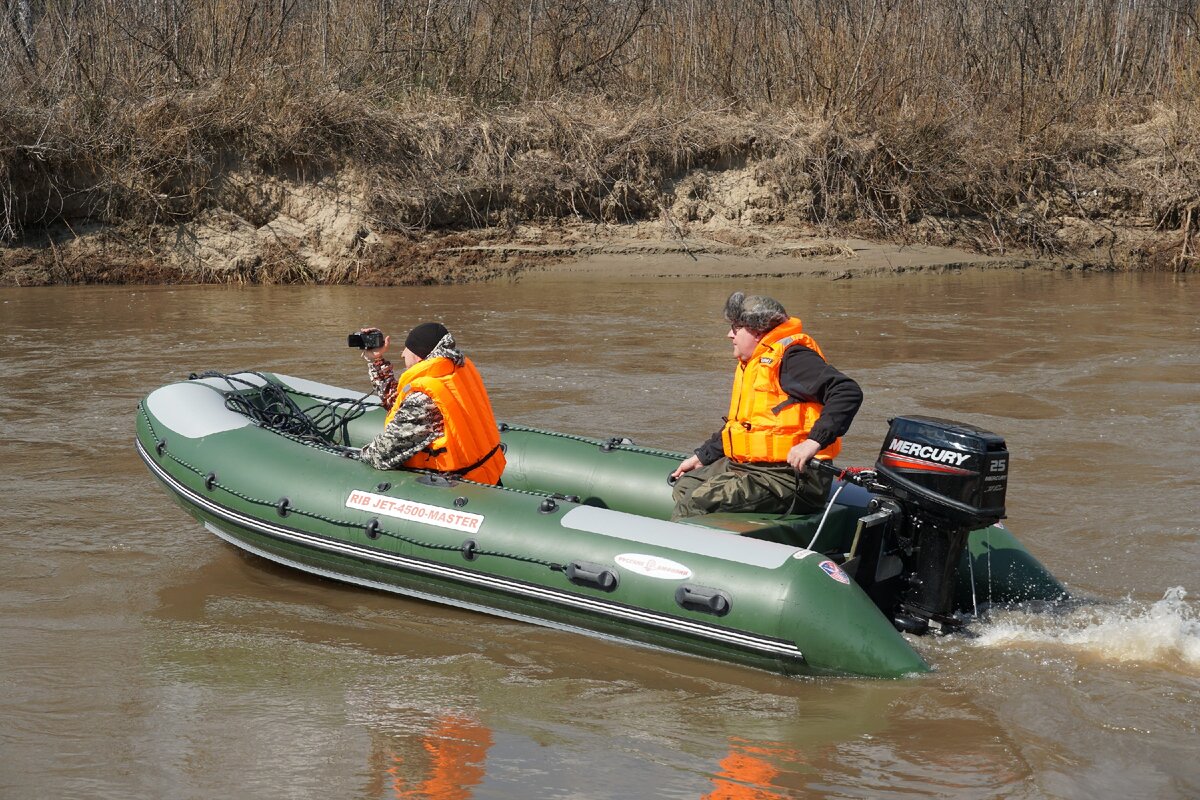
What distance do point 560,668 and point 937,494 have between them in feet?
4.51

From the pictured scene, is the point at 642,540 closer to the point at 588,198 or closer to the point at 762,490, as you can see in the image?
the point at 762,490

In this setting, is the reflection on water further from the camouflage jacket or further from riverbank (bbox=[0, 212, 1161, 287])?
riverbank (bbox=[0, 212, 1161, 287])

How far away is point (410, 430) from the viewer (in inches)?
199

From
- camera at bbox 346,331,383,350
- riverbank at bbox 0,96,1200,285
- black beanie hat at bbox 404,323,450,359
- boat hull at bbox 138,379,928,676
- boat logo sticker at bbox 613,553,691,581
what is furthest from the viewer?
riverbank at bbox 0,96,1200,285

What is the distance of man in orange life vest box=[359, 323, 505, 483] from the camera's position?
Answer: 494 cm

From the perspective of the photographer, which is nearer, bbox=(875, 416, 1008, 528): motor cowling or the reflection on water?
the reflection on water

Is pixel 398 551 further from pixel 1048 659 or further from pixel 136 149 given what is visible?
pixel 136 149

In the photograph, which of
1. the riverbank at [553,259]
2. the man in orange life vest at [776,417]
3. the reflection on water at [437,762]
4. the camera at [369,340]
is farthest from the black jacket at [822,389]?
the riverbank at [553,259]

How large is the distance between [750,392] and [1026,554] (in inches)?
48.5

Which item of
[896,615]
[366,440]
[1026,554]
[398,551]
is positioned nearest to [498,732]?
[398,551]

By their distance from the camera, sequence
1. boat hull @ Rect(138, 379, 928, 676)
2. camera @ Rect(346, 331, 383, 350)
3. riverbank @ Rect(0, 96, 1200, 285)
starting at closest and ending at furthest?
boat hull @ Rect(138, 379, 928, 676), camera @ Rect(346, 331, 383, 350), riverbank @ Rect(0, 96, 1200, 285)

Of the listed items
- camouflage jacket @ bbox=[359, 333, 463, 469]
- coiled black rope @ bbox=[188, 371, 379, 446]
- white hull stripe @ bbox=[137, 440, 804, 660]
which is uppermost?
camouflage jacket @ bbox=[359, 333, 463, 469]

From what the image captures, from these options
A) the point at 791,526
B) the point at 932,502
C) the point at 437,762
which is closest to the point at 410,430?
the point at 791,526

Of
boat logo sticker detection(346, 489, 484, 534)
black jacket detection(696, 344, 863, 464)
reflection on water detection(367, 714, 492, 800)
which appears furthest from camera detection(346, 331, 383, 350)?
reflection on water detection(367, 714, 492, 800)
